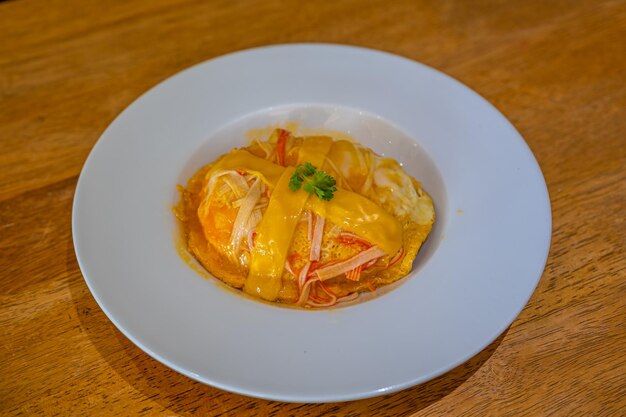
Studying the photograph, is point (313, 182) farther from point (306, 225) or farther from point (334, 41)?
point (334, 41)

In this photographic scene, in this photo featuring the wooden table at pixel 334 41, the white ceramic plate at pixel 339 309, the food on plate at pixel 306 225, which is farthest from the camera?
the food on plate at pixel 306 225

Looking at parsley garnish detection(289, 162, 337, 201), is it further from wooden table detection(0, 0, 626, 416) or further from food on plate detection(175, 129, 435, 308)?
wooden table detection(0, 0, 626, 416)

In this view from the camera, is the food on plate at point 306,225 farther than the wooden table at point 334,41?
Yes

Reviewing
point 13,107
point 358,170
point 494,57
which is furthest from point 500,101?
point 13,107

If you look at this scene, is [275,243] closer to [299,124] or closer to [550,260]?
[299,124]

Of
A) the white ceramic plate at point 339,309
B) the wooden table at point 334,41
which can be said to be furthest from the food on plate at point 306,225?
the wooden table at point 334,41

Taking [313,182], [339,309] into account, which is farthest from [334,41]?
[339,309]

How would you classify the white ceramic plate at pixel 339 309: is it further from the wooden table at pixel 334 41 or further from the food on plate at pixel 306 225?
the wooden table at pixel 334 41
